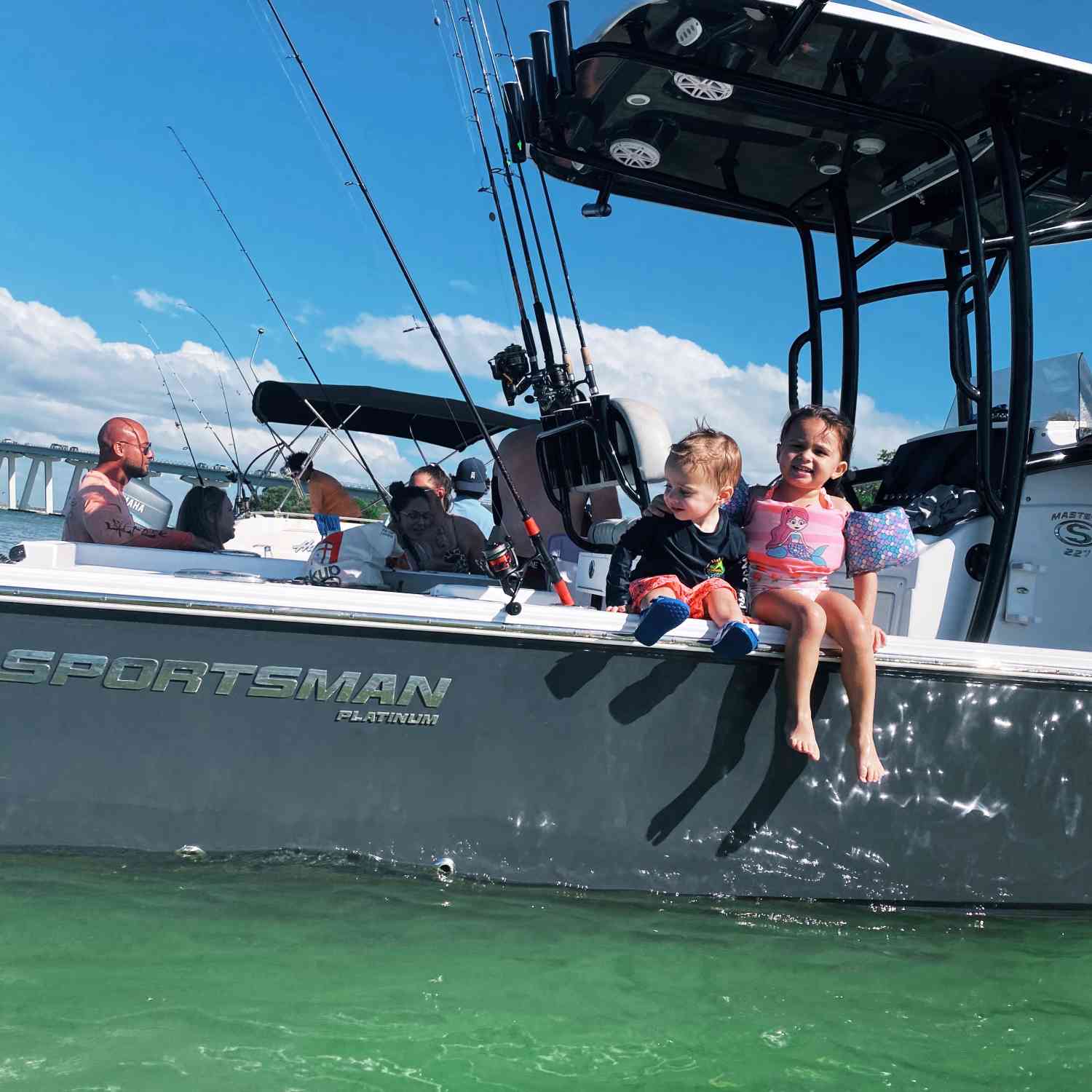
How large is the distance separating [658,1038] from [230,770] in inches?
56.7

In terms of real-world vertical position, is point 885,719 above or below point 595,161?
below

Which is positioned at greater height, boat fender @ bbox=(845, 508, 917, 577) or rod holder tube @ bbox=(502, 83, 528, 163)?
rod holder tube @ bbox=(502, 83, 528, 163)

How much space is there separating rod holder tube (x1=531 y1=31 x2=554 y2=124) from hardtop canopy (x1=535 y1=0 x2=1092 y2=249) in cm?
7

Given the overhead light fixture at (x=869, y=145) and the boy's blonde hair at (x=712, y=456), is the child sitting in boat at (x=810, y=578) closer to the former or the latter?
the boy's blonde hair at (x=712, y=456)

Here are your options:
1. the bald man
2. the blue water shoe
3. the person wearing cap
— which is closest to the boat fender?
the blue water shoe

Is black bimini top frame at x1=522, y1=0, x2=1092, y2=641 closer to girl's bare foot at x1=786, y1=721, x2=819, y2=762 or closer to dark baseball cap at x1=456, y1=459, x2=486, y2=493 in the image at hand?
girl's bare foot at x1=786, y1=721, x2=819, y2=762

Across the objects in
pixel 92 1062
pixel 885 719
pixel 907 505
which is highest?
pixel 907 505

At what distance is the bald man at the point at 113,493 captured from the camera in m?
4.69

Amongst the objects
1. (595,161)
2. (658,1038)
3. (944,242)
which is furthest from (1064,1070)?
(944,242)

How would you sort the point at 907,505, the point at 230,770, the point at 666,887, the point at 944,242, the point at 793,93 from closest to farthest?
the point at 230,770 → the point at 666,887 → the point at 793,93 → the point at 907,505 → the point at 944,242

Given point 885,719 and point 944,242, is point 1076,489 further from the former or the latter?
point 944,242

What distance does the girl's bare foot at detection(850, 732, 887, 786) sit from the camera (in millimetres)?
3141

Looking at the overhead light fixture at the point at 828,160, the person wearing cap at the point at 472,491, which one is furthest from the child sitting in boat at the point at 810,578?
the person wearing cap at the point at 472,491

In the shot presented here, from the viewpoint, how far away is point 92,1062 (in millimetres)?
2109
